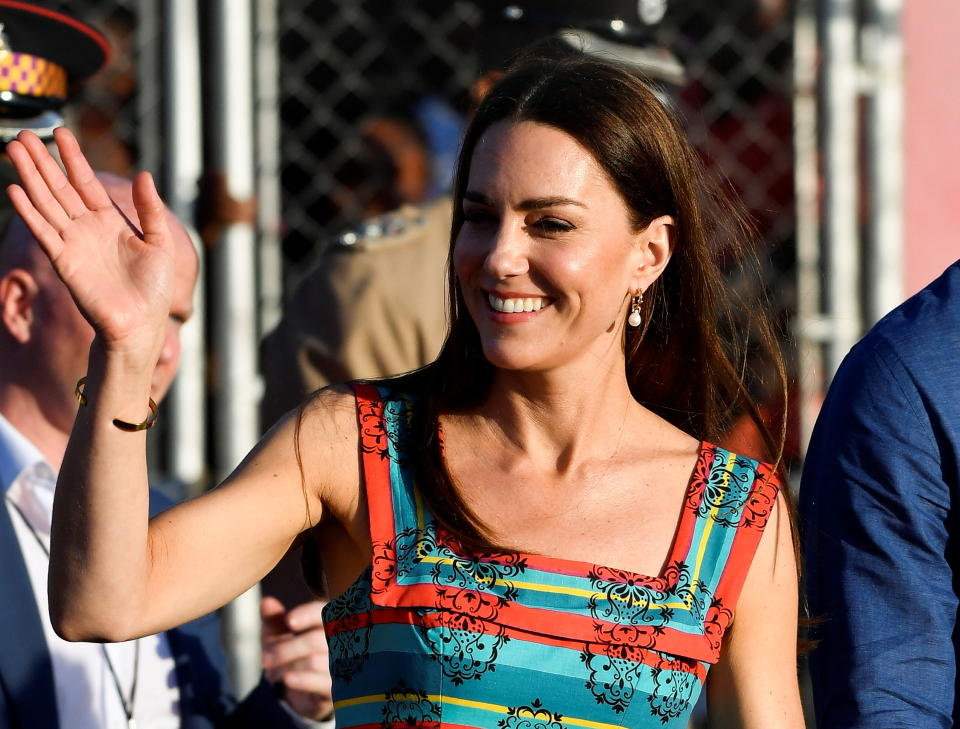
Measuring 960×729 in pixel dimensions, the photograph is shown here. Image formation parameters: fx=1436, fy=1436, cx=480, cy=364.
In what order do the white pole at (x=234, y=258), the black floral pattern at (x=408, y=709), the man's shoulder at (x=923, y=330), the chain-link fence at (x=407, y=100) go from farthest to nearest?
the chain-link fence at (x=407, y=100)
the white pole at (x=234, y=258)
the man's shoulder at (x=923, y=330)
the black floral pattern at (x=408, y=709)

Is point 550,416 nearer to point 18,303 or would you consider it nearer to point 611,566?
point 611,566

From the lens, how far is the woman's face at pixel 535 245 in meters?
1.72

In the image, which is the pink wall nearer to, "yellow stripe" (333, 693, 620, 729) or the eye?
the eye

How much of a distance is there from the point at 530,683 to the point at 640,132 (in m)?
0.71

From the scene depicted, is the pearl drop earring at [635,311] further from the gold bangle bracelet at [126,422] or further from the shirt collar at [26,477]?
the shirt collar at [26,477]

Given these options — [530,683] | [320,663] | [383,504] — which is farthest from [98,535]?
[320,663]

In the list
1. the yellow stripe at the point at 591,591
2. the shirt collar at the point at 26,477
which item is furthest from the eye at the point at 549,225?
the shirt collar at the point at 26,477

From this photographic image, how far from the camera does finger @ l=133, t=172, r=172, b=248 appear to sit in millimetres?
1504

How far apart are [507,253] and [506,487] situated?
30 centimetres

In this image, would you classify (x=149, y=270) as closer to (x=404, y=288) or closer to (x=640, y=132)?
(x=640, y=132)

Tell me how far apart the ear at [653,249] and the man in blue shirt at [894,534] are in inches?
11.1

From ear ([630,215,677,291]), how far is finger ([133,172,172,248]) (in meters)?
0.64

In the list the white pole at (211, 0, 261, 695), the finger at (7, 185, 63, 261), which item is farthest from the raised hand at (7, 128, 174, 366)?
the white pole at (211, 0, 261, 695)

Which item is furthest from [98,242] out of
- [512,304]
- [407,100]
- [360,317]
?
[407,100]
